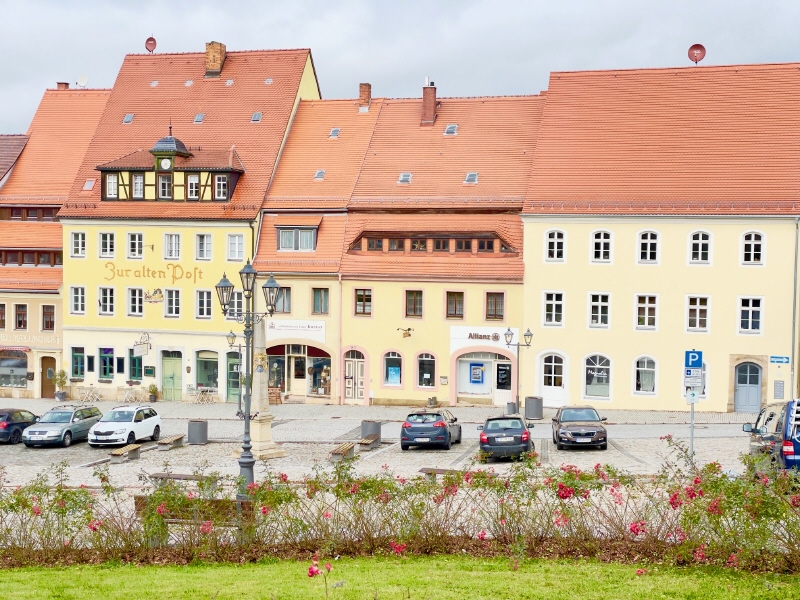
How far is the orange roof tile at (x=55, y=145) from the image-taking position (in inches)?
2023

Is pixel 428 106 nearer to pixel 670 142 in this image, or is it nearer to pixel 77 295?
pixel 670 142

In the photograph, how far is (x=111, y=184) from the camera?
48.4 meters

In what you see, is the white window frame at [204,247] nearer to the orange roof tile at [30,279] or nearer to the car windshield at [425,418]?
the orange roof tile at [30,279]

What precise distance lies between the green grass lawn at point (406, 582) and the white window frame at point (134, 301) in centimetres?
3274

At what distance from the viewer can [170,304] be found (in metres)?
46.9

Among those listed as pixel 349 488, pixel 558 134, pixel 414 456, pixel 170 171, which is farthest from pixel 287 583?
pixel 170 171

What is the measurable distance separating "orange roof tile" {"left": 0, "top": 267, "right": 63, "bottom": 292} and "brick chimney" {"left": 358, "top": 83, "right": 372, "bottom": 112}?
15921mm

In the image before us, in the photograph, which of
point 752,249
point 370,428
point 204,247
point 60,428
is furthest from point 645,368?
point 60,428

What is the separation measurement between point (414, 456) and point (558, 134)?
1876 cm

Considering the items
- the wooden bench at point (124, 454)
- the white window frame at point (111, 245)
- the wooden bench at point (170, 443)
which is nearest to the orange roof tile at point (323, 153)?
the white window frame at point (111, 245)

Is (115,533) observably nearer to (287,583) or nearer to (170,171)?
(287,583)

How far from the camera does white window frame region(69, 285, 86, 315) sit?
48156 mm

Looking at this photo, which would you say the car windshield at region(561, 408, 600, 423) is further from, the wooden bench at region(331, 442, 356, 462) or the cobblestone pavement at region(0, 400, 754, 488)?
the wooden bench at region(331, 442, 356, 462)

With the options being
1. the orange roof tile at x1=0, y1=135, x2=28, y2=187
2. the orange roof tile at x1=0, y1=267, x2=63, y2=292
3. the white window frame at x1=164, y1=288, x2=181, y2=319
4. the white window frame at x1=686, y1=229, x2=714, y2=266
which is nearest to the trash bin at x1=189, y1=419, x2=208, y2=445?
the white window frame at x1=164, y1=288, x2=181, y2=319
